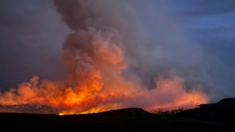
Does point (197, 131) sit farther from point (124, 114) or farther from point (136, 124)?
point (124, 114)

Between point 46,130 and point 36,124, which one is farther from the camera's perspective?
point 36,124

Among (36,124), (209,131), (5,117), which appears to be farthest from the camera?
(209,131)

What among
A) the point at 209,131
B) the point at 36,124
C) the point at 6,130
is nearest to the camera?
the point at 6,130

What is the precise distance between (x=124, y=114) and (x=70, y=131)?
35.1m

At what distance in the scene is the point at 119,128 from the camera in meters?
53.4

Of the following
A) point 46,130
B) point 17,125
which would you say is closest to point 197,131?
point 46,130

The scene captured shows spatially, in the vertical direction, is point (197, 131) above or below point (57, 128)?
below

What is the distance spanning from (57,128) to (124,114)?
35076 mm

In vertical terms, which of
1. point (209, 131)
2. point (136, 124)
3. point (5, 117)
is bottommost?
point (209, 131)

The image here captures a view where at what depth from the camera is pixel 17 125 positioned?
1882 inches

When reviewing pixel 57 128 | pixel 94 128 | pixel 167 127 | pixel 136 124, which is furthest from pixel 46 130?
pixel 167 127

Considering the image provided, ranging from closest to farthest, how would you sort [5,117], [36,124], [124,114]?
[36,124] → [5,117] → [124,114]

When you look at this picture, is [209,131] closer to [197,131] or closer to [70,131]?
[197,131]

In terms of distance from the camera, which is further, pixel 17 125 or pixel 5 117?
pixel 5 117
